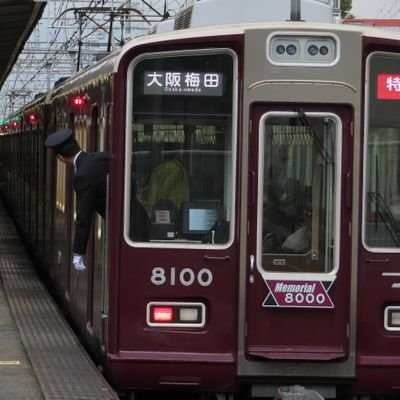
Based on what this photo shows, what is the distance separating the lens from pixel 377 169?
5.52 metres

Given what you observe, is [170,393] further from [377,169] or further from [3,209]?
[3,209]

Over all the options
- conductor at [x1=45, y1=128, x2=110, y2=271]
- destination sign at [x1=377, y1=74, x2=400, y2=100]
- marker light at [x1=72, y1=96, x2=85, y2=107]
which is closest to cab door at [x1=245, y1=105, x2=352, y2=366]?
destination sign at [x1=377, y1=74, x2=400, y2=100]

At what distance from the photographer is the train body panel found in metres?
5.44

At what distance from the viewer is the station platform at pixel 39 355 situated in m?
5.85

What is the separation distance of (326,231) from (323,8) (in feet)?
8.35

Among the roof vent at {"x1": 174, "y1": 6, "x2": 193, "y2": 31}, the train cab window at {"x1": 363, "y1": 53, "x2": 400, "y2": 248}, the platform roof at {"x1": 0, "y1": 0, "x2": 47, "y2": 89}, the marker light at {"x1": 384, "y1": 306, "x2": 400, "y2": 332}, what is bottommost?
the marker light at {"x1": 384, "y1": 306, "x2": 400, "y2": 332}

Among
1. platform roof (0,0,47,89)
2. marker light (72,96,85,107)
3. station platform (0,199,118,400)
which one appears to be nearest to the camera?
station platform (0,199,118,400)

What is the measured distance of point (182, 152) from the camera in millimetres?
5500

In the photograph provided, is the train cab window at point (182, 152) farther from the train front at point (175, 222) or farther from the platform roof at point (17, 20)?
the platform roof at point (17, 20)

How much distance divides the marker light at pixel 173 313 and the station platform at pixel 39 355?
1.88 ft

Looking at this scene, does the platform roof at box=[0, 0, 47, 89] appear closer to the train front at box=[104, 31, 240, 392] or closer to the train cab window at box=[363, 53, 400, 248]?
the train front at box=[104, 31, 240, 392]

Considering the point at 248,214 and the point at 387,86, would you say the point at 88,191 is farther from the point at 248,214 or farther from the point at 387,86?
the point at 387,86

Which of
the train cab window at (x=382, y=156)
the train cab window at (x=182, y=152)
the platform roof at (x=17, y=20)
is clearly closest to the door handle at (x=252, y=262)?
the train cab window at (x=182, y=152)

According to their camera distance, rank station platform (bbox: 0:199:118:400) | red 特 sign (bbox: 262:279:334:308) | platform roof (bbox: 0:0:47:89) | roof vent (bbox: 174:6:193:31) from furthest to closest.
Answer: platform roof (bbox: 0:0:47:89) → roof vent (bbox: 174:6:193:31) → station platform (bbox: 0:199:118:400) → red 特 sign (bbox: 262:279:334:308)
